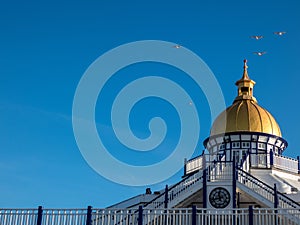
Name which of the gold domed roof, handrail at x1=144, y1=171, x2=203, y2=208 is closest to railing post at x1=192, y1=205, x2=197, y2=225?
handrail at x1=144, y1=171, x2=203, y2=208

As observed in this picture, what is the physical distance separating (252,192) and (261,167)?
24.8ft

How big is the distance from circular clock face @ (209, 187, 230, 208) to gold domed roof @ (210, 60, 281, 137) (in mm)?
12448

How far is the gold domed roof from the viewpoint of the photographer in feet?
134

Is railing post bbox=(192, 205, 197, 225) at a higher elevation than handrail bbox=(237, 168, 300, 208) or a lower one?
lower

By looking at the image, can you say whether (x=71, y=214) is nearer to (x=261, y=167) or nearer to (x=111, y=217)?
(x=111, y=217)

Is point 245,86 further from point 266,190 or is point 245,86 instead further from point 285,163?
point 266,190

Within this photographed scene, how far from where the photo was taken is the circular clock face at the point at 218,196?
28.7 meters

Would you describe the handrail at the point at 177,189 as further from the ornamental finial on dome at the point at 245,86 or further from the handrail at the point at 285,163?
the ornamental finial on dome at the point at 245,86

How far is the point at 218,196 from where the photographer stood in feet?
94.6

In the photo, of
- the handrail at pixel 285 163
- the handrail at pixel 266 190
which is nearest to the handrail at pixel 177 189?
the handrail at pixel 266 190

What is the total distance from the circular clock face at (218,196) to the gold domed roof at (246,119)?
1245 cm

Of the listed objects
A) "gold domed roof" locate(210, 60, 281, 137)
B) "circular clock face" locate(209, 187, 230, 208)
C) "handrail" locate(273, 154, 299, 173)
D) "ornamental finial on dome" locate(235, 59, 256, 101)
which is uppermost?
"ornamental finial on dome" locate(235, 59, 256, 101)

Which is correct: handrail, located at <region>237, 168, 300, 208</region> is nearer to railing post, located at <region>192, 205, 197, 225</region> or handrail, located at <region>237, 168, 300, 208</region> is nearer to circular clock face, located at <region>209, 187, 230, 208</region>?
circular clock face, located at <region>209, 187, 230, 208</region>

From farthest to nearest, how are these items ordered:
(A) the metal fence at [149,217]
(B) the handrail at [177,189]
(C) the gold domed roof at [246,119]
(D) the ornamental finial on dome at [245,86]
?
1. (D) the ornamental finial on dome at [245,86]
2. (C) the gold domed roof at [246,119]
3. (B) the handrail at [177,189]
4. (A) the metal fence at [149,217]
